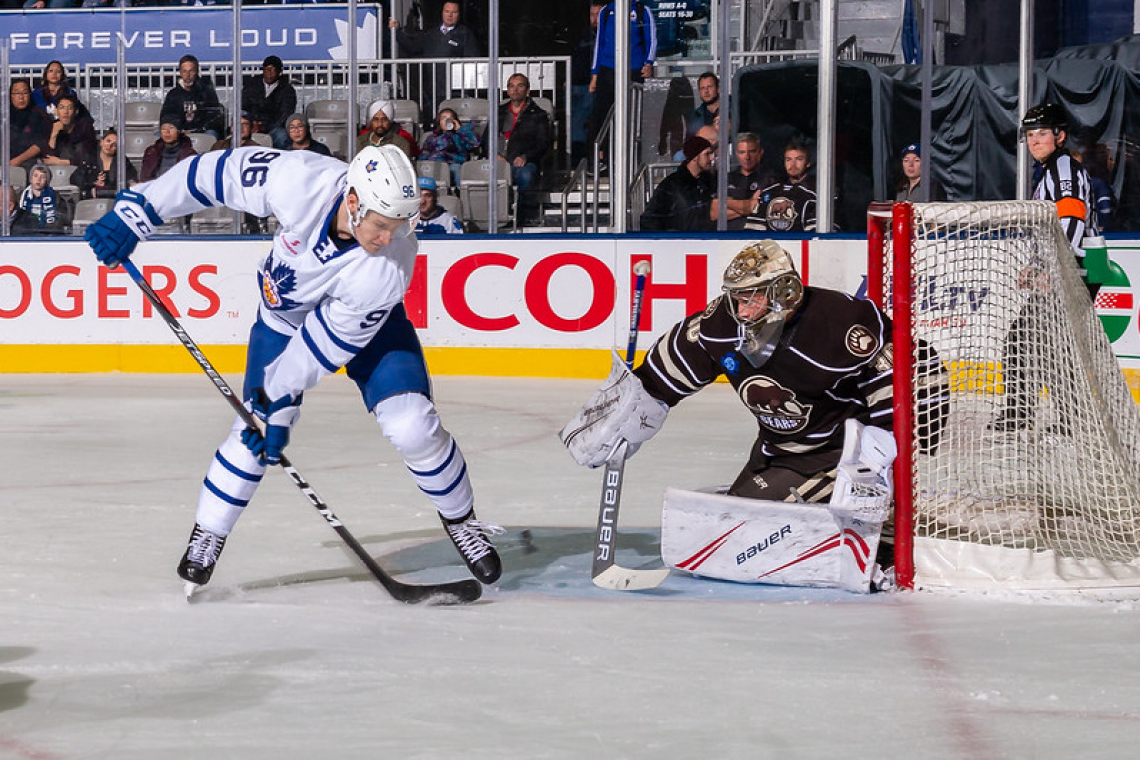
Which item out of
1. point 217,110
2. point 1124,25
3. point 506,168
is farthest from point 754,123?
point 1124,25

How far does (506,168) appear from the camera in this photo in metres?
8.57

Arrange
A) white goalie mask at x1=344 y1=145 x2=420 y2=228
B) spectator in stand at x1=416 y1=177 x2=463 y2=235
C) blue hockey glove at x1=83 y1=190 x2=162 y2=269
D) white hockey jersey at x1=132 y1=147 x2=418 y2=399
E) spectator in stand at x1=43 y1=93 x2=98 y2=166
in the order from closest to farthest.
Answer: white goalie mask at x1=344 y1=145 x2=420 y2=228 → white hockey jersey at x1=132 y1=147 x2=418 y2=399 → blue hockey glove at x1=83 y1=190 x2=162 y2=269 → spectator in stand at x1=416 y1=177 x2=463 y2=235 → spectator in stand at x1=43 y1=93 x2=98 y2=166

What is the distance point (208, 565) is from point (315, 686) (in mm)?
773

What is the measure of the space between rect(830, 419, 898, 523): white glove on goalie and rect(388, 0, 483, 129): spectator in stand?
6201 millimetres

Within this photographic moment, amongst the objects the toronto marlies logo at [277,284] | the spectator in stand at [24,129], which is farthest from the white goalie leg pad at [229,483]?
the spectator in stand at [24,129]

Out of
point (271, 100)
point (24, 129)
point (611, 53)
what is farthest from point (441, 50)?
point (24, 129)

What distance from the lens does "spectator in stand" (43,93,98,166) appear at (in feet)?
29.7

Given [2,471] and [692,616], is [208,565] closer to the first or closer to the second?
[692,616]

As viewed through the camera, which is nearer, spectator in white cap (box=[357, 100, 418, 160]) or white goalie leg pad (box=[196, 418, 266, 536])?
white goalie leg pad (box=[196, 418, 266, 536])

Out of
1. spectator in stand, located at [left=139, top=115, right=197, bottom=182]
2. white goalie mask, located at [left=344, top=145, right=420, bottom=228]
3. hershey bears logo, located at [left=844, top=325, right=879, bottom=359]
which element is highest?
spectator in stand, located at [left=139, top=115, right=197, bottom=182]

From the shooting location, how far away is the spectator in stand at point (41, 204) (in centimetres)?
884

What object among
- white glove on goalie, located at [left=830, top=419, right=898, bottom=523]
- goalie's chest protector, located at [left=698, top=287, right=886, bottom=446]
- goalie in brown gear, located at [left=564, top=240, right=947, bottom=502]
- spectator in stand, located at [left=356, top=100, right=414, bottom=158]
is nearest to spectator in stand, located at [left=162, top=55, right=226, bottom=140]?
spectator in stand, located at [left=356, top=100, right=414, bottom=158]

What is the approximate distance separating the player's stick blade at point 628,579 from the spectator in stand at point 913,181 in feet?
15.4

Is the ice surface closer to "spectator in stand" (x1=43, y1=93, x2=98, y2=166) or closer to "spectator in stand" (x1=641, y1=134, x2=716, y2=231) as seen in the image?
Answer: "spectator in stand" (x1=641, y1=134, x2=716, y2=231)
